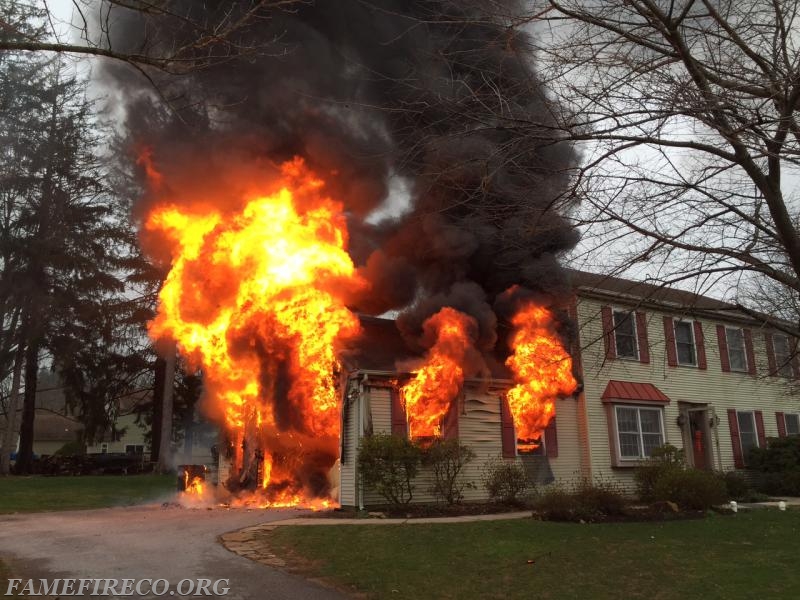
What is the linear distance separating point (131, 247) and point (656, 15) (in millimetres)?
27728

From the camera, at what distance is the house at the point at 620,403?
1380cm

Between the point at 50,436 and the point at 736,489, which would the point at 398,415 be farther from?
the point at 50,436

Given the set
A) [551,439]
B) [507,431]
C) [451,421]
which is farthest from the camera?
[551,439]

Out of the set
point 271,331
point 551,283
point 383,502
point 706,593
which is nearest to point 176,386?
point 271,331

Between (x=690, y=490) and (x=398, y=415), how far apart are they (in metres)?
6.01

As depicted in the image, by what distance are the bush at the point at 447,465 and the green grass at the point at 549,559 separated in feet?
7.97

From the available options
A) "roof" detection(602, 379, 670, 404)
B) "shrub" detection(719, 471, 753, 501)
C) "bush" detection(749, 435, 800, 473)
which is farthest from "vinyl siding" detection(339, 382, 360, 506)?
"bush" detection(749, 435, 800, 473)

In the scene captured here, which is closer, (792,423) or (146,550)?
(146,550)

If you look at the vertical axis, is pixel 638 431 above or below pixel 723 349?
below

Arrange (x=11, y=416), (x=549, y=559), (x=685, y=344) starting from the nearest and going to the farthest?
(x=549, y=559)
(x=685, y=344)
(x=11, y=416)

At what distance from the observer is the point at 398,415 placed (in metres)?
13.9

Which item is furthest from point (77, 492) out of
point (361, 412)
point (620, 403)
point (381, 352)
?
point (620, 403)

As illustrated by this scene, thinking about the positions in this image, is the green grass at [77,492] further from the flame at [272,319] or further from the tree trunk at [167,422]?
the flame at [272,319]

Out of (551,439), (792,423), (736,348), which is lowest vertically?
(551,439)
